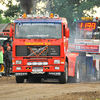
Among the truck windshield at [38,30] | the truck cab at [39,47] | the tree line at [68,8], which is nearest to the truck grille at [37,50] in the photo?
the truck cab at [39,47]

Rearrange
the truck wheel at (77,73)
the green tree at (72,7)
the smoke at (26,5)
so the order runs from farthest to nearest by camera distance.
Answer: the green tree at (72,7) → the smoke at (26,5) → the truck wheel at (77,73)

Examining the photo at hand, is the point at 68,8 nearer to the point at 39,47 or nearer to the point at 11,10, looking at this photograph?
the point at 11,10

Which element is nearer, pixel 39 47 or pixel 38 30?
pixel 39 47

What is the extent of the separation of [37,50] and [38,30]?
0.81 meters

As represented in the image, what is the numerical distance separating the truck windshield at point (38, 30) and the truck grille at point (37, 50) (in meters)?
0.44

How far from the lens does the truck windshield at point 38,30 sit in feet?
46.4

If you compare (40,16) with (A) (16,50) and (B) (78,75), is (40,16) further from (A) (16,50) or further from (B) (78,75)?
(B) (78,75)

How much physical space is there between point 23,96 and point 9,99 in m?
0.64

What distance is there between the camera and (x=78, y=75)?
54.8ft

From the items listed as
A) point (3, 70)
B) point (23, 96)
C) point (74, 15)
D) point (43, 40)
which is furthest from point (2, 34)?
point (74, 15)

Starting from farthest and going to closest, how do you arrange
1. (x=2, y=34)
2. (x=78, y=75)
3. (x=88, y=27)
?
(x=2, y=34) < (x=88, y=27) < (x=78, y=75)

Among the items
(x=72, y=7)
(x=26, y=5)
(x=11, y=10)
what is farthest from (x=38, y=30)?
(x=72, y=7)

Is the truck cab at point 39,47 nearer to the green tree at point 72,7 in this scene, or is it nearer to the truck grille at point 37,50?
the truck grille at point 37,50

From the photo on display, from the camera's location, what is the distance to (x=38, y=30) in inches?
562
